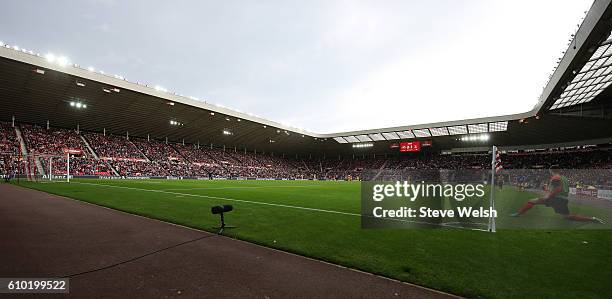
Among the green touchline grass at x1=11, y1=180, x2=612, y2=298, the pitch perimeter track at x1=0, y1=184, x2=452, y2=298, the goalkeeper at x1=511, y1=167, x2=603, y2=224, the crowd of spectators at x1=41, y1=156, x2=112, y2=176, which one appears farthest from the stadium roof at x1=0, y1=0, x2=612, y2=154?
the pitch perimeter track at x1=0, y1=184, x2=452, y2=298

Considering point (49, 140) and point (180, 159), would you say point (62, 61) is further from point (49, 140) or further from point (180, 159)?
point (180, 159)

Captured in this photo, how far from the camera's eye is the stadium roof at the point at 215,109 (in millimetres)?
20517

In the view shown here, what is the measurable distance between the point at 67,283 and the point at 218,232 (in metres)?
3.21

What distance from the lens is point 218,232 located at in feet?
21.9

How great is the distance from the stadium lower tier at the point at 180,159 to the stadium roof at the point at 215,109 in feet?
7.87

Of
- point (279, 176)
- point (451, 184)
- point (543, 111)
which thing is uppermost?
point (543, 111)

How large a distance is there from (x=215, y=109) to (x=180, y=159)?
15073 mm

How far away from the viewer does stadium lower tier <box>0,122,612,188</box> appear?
1400 inches

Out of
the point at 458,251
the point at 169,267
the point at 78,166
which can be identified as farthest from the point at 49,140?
the point at 458,251

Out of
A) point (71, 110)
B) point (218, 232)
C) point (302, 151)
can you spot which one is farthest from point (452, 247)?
point (302, 151)

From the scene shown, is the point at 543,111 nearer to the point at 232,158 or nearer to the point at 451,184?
the point at 451,184

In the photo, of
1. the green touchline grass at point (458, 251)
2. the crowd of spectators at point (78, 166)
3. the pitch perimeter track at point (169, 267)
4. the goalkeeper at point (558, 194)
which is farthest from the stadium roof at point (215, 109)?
the pitch perimeter track at point (169, 267)

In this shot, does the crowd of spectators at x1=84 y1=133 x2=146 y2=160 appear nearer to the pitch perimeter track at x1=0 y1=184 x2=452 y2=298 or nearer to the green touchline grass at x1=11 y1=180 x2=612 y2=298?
the green touchline grass at x1=11 y1=180 x2=612 y2=298

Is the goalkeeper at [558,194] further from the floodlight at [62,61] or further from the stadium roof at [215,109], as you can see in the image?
the floodlight at [62,61]
